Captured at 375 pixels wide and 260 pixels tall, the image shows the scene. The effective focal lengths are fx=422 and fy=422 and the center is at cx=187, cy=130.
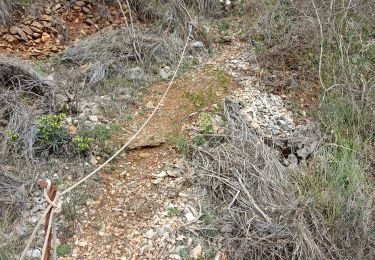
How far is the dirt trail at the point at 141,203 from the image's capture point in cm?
221

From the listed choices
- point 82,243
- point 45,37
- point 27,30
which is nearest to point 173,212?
point 82,243

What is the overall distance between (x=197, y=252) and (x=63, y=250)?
2.24 ft

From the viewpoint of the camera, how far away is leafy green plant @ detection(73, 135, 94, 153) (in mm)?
2555

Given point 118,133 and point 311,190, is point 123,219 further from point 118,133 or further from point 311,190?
point 311,190

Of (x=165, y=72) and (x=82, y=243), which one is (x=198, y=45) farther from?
(x=82, y=243)

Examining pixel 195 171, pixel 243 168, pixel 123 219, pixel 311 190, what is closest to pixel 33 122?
pixel 123 219

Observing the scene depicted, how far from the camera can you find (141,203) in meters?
2.42

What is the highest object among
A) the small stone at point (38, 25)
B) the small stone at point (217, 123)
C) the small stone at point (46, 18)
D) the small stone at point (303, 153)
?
the small stone at point (46, 18)

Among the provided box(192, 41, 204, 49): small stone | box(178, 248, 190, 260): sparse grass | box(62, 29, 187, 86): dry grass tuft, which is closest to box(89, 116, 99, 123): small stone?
Answer: box(62, 29, 187, 86): dry grass tuft

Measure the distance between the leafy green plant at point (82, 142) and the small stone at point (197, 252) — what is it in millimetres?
910

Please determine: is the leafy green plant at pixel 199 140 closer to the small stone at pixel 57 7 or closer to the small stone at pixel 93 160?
the small stone at pixel 93 160

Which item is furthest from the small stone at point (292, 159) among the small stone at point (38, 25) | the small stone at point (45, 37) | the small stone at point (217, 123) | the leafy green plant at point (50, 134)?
the small stone at point (38, 25)

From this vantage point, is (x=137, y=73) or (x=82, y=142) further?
(x=137, y=73)

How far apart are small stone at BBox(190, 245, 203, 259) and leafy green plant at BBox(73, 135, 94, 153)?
0.91 m
